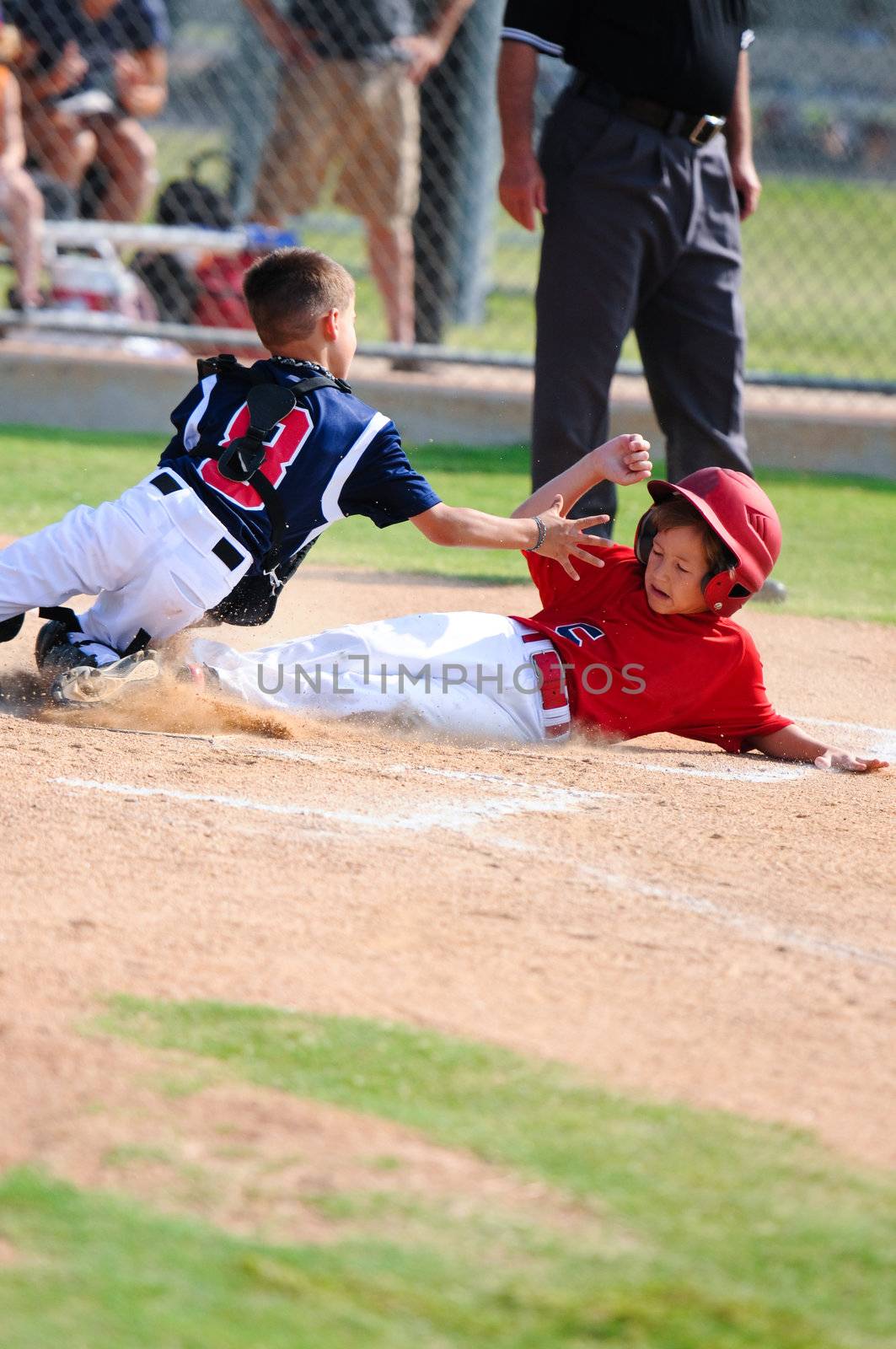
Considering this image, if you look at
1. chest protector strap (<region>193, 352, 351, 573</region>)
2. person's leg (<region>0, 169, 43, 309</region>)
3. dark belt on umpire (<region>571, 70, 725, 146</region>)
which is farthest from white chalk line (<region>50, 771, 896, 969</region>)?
person's leg (<region>0, 169, 43, 309</region>)

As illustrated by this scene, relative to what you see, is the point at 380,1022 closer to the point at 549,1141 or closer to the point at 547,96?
the point at 549,1141

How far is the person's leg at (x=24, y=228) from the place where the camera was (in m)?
8.35

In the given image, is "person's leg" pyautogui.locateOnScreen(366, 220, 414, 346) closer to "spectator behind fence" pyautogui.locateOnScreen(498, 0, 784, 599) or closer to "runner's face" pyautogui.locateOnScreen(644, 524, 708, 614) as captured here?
"spectator behind fence" pyautogui.locateOnScreen(498, 0, 784, 599)

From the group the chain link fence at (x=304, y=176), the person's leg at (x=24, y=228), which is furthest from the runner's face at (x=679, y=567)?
the person's leg at (x=24, y=228)

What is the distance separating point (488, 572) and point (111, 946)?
3.56 meters

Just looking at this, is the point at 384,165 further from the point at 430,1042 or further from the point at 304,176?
the point at 430,1042

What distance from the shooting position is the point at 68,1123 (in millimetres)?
1894

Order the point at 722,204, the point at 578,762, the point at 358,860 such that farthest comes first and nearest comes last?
the point at 722,204, the point at 578,762, the point at 358,860

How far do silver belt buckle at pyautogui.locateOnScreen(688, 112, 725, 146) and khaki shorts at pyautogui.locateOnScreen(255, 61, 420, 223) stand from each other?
344 cm

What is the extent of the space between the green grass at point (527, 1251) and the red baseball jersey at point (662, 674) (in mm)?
1876

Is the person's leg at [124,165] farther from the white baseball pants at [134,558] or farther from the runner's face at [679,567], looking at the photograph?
the runner's face at [679,567]

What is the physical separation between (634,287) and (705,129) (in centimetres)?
53

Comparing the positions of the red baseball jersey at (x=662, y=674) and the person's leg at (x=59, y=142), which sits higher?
the person's leg at (x=59, y=142)

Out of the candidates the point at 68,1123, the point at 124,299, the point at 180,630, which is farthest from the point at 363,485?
the point at 124,299
